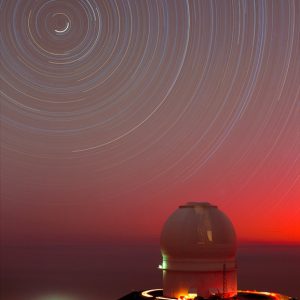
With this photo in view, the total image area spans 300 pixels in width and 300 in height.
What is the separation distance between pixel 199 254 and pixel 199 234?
4.22 feet

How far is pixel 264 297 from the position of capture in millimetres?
40469

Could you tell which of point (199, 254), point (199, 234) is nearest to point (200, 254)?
point (199, 254)

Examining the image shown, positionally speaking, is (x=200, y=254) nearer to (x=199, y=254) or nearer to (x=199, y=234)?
(x=199, y=254)

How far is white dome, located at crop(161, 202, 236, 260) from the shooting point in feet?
121

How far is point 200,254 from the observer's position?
3684 centimetres

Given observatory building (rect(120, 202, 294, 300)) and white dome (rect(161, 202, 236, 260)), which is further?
white dome (rect(161, 202, 236, 260))

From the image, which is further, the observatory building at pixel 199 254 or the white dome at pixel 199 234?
the white dome at pixel 199 234

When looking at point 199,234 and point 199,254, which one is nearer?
point 199,254

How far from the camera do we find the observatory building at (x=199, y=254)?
36812mm

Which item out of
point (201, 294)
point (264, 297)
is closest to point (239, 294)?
point (264, 297)

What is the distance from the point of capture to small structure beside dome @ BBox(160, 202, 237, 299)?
121 feet

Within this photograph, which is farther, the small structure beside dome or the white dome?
the white dome

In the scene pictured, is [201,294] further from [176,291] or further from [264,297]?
[264,297]

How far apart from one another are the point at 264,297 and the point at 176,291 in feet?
23.9
